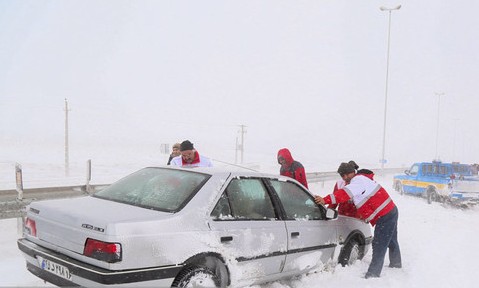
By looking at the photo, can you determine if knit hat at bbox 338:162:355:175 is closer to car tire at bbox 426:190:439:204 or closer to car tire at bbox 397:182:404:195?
car tire at bbox 426:190:439:204

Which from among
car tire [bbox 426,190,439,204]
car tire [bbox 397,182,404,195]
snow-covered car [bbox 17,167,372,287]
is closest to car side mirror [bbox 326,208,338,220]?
snow-covered car [bbox 17,167,372,287]

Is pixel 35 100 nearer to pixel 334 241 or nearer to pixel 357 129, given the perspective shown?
pixel 357 129

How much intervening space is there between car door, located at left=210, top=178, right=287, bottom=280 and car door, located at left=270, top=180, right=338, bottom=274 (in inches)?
7.7

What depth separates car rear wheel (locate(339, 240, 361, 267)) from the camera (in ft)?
18.9

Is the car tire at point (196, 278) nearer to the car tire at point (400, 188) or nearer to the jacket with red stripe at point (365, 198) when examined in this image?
the jacket with red stripe at point (365, 198)

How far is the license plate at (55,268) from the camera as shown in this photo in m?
3.44

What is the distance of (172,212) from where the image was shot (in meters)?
3.74

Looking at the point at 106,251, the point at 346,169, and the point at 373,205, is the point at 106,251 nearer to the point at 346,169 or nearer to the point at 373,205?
the point at 346,169

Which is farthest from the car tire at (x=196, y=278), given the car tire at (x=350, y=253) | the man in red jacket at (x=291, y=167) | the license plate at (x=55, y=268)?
the man in red jacket at (x=291, y=167)

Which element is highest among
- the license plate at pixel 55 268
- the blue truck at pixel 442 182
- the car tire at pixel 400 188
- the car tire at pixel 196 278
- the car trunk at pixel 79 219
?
the car trunk at pixel 79 219

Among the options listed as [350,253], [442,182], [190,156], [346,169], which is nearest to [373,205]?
[346,169]

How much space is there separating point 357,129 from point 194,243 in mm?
118872

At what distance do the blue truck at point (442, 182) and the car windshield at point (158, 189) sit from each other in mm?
12581

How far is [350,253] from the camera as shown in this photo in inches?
231
